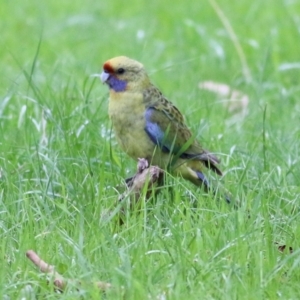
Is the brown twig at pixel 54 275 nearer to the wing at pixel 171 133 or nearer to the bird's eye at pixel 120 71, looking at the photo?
the wing at pixel 171 133

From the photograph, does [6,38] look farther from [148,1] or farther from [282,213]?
[282,213]

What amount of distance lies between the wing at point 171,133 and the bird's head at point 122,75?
0.16m

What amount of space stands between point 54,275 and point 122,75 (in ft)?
5.51

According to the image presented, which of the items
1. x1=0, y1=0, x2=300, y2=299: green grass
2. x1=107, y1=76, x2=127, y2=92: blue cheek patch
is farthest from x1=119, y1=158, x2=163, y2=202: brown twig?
x1=107, y1=76, x2=127, y2=92: blue cheek patch

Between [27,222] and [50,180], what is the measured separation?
458 mm

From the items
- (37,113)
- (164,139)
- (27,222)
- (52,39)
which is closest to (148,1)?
(52,39)

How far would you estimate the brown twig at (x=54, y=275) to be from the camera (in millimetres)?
3586

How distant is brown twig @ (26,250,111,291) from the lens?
3.59 meters

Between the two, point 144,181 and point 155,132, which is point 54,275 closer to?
point 144,181

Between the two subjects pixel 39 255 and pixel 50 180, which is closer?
pixel 39 255

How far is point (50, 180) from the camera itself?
4648mm

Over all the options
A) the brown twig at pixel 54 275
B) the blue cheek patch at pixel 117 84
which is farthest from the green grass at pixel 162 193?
the blue cheek patch at pixel 117 84

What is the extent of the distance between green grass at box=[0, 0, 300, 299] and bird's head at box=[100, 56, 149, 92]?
31 centimetres

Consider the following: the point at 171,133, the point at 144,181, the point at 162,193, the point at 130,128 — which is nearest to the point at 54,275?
the point at 144,181
